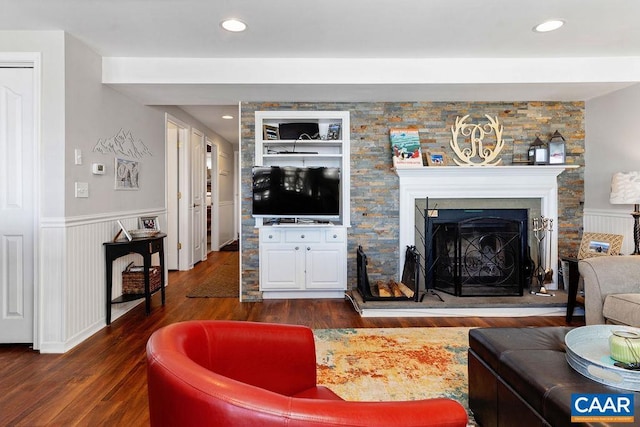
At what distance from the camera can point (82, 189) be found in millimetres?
2918

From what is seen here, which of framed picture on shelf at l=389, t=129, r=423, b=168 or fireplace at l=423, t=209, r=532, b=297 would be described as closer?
fireplace at l=423, t=209, r=532, b=297

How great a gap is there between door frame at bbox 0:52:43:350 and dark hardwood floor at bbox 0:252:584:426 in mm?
277

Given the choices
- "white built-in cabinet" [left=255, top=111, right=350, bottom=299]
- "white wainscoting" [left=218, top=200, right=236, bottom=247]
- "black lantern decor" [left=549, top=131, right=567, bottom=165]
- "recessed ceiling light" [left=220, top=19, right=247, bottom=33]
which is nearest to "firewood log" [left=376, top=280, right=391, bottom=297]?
"white built-in cabinet" [left=255, top=111, right=350, bottom=299]

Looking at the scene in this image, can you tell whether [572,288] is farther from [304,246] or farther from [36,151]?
[36,151]

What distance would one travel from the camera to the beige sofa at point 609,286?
8.11ft

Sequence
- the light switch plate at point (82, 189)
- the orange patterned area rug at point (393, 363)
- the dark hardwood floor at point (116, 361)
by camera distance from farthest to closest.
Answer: the light switch plate at point (82, 189) → the orange patterned area rug at point (393, 363) → the dark hardwood floor at point (116, 361)

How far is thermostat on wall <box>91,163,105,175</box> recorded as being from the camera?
307cm

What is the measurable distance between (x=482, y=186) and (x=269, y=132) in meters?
2.36

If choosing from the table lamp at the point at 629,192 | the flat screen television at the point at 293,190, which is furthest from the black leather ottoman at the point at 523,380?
the flat screen television at the point at 293,190

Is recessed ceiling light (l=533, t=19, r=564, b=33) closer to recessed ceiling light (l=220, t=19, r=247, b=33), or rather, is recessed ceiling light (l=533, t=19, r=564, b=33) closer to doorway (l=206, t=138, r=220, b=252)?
recessed ceiling light (l=220, t=19, r=247, b=33)

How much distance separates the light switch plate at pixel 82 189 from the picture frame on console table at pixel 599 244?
4.63 m

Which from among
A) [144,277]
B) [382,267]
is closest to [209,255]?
[144,277]

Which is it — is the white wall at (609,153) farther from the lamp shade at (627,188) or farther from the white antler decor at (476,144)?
the white antler decor at (476,144)

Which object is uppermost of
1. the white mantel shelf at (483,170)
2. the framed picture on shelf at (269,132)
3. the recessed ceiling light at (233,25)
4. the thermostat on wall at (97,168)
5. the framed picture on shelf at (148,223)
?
the recessed ceiling light at (233,25)
